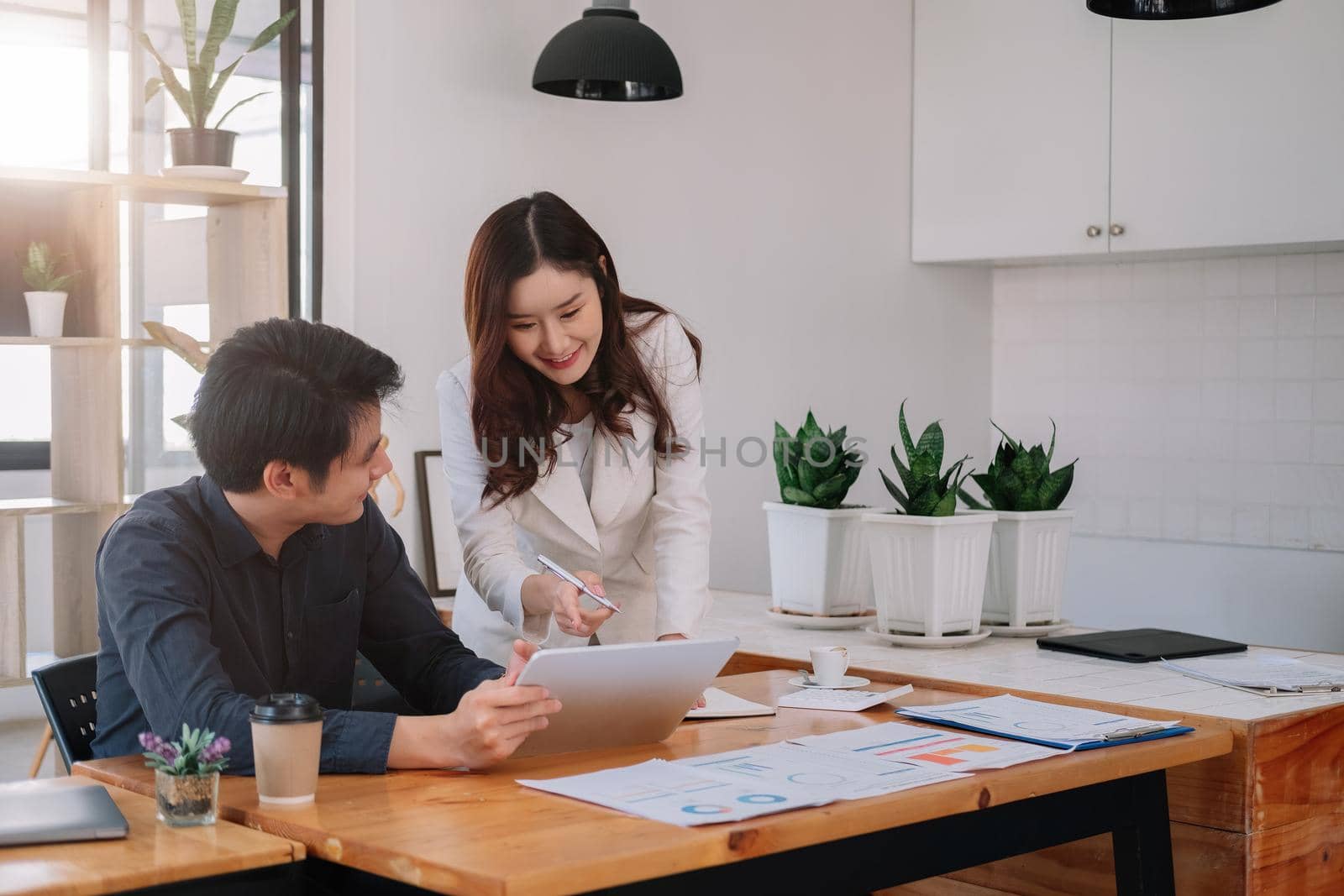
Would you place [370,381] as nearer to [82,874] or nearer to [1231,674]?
[82,874]

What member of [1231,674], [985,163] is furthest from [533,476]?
[985,163]

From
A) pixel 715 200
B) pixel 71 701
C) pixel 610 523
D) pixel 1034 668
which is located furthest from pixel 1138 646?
pixel 715 200

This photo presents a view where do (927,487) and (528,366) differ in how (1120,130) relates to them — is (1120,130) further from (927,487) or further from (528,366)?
(528,366)

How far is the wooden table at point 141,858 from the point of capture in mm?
1189

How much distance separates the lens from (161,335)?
3199 mm

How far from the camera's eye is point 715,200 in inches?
162

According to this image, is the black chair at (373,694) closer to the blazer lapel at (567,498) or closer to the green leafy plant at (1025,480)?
the blazer lapel at (567,498)

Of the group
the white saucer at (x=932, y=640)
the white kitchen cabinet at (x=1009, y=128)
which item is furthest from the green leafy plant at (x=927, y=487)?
the white kitchen cabinet at (x=1009, y=128)

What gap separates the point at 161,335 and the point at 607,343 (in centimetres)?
134

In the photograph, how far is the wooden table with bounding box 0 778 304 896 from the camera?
3.90 ft

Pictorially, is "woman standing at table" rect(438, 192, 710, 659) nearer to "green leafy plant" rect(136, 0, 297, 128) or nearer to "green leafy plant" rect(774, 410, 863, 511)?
Result: "green leafy plant" rect(774, 410, 863, 511)

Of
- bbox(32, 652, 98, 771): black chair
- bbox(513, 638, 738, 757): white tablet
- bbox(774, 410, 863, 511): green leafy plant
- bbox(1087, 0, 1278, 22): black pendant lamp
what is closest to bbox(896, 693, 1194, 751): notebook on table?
bbox(513, 638, 738, 757): white tablet

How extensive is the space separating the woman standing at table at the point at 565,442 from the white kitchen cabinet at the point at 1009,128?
2205 millimetres

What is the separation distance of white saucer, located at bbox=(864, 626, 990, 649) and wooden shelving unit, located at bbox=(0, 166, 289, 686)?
1.59m
